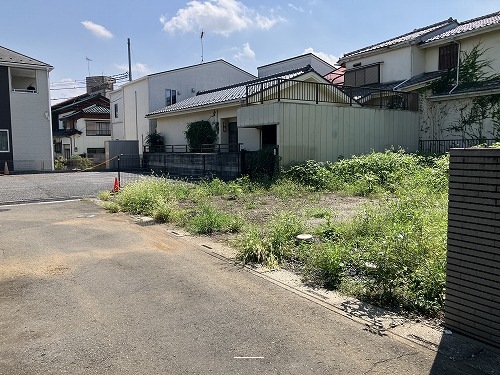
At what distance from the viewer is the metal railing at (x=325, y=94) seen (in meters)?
16.5

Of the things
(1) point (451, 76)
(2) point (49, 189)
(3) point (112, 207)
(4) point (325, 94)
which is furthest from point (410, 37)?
(2) point (49, 189)

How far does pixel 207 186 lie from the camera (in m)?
12.7

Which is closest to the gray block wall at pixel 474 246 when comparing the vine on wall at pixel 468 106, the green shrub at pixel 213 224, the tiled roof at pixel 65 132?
the green shrub at pixel 213 224

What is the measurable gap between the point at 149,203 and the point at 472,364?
8137 mm

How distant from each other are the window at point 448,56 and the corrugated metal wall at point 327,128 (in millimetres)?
4112

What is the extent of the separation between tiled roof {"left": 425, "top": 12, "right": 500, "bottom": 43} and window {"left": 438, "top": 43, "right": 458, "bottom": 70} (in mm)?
592

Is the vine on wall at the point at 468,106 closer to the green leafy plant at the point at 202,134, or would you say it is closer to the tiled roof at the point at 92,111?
the green leafy plant at the point at 202,134

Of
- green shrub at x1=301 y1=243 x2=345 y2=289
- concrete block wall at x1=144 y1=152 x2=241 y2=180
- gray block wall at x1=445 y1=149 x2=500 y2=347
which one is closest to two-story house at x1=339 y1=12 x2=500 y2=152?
concrete block wall at x1=144 y1=152 x2=241 y2=180

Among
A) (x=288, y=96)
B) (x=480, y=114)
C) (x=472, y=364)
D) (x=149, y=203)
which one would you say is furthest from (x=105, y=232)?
(x=480, y=114)

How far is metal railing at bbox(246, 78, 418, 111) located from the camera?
54.1 feet

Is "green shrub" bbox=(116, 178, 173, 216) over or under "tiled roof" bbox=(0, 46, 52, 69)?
under

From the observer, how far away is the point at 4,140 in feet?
76.4

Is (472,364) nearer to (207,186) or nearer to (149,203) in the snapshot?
(149,203)

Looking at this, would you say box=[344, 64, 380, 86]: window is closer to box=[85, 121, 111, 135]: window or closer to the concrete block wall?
the concrete block wall
